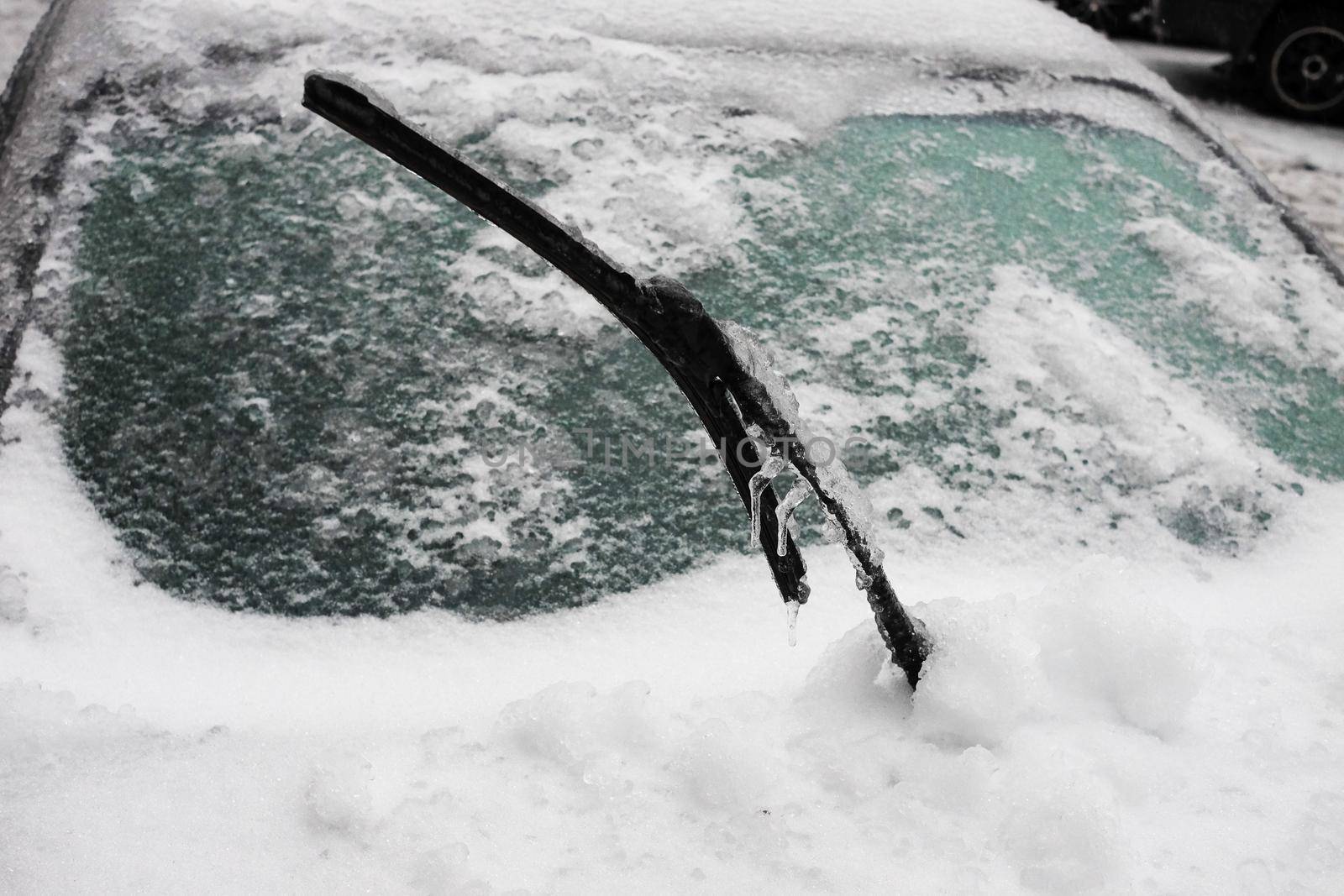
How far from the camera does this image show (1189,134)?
6.34 ft

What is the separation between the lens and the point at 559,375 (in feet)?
4.35

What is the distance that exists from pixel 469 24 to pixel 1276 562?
139 centimetres

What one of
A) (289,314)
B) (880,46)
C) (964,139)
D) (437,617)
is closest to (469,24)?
(289,314)

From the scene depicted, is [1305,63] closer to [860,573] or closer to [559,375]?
[559,375]

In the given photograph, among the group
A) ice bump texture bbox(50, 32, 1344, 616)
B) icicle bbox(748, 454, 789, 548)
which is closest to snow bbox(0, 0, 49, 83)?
ice bump texture bbox(50, 32, 1344, 616)

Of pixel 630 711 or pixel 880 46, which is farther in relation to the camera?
pixel 880 46

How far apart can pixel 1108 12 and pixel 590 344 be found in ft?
26.8

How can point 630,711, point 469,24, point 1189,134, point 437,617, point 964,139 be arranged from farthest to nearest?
1. point 1189,134
2. point 964,139
3. point 469,24
4. point 437,617
5. point 630,711

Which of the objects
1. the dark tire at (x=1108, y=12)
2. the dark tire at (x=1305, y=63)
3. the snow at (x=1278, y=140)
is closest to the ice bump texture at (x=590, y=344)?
the snow at (x=1278, y=140)

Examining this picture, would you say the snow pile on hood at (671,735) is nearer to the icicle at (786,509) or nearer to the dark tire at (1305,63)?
the icicle at (786,509)

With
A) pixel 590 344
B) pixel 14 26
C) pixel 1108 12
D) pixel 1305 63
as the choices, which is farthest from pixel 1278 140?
pixel 14 26

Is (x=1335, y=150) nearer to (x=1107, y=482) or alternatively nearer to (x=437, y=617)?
(x=1107, y=482)

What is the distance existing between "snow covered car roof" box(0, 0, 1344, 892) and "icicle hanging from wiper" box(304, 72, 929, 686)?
5.9 inches

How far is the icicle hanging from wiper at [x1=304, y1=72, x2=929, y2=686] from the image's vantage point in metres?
0.85
